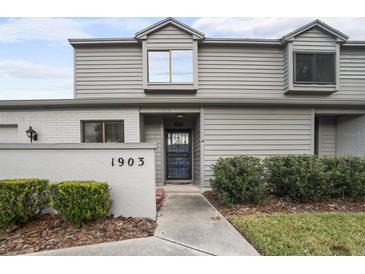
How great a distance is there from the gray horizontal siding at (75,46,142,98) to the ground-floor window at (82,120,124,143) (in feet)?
5.16

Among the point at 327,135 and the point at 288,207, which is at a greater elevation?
the point at 327,135

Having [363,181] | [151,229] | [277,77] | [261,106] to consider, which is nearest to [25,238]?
[151,229]

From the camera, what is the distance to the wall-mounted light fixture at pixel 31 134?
22.3ft

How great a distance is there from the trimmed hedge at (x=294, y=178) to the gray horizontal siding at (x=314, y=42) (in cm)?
481

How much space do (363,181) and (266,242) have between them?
393 cm

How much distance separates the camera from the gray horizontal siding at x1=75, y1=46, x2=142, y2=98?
8227mm

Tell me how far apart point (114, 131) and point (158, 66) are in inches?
116

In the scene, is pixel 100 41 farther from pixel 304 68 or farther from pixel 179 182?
pixel 304 68

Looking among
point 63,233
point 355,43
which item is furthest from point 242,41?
point 63,233

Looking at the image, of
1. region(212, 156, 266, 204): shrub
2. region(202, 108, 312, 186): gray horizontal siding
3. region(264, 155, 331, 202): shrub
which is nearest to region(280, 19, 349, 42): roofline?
region(202, 108, 312, 186): gray horizontal siding

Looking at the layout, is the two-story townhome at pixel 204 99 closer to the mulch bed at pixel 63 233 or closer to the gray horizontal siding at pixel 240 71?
the gray horizontal siding at pixel 240 71

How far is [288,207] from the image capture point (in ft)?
16.7

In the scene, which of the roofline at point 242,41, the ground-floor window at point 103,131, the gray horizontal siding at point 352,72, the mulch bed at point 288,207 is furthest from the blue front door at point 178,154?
the gray horizontal siding at point 352,72

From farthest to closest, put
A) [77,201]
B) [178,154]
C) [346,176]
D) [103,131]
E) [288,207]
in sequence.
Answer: [178,154] < [103,131] < [346,176] < [288,207] < [77,201]
